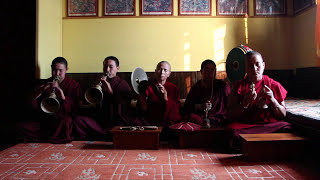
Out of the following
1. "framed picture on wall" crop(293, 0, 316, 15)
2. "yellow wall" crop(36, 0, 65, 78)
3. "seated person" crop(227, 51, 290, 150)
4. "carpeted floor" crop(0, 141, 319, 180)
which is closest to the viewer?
"carpeted floor" crop(0, 141, 319, 180)

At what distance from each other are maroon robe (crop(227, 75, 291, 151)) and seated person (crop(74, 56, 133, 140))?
1.86 m

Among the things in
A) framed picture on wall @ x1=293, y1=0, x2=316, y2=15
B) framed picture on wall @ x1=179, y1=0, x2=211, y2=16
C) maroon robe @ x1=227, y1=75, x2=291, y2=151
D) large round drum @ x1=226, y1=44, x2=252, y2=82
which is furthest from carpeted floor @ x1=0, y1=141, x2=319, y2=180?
framed picture on wall @ x1=293, y1=0, x2=316, y2=15

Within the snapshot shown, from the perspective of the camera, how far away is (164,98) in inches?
170

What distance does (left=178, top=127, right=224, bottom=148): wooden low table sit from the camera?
12.5 ft

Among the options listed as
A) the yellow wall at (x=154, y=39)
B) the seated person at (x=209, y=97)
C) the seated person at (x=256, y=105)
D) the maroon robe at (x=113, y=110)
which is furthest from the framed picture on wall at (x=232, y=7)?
the maroon robe at (x=113, y=110)

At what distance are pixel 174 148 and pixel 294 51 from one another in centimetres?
391

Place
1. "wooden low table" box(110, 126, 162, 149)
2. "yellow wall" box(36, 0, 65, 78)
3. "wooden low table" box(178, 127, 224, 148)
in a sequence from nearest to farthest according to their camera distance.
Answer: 1. "wooden low table" box(110, 126, 162, 149)
2. "wooden low table" box(178, 127, 224, 148)
3. "yellow wall" box(36, 0, 65, 78)

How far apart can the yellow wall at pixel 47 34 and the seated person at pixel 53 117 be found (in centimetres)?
78

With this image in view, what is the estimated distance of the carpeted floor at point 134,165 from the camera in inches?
105

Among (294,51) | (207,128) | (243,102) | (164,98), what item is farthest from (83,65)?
(294,51)

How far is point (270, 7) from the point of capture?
5.92 metres

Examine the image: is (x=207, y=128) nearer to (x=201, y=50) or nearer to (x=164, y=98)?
(x=164, y=98)

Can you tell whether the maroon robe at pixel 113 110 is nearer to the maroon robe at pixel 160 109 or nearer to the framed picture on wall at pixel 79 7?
the maroon robe at pixel 160 109

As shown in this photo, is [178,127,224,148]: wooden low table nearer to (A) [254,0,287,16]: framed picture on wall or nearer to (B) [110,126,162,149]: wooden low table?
(B) [110,126,162,149]: wooden low table
